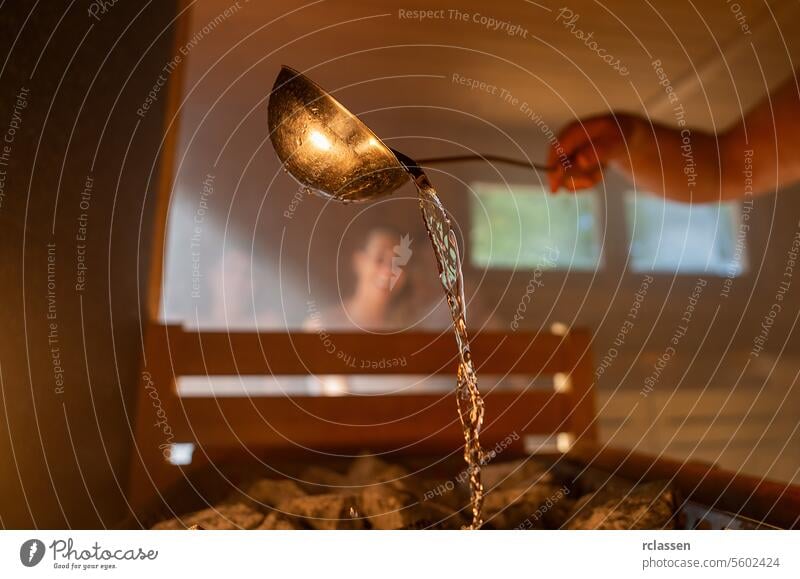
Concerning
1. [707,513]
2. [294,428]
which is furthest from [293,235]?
[707,513]

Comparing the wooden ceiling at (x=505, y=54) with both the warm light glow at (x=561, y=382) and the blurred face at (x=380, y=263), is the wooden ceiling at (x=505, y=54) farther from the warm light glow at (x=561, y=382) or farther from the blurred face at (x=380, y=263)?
the warm light glow at (x=561, y=382)

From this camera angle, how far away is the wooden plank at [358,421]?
2.36 ft

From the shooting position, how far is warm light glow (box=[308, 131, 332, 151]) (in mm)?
513

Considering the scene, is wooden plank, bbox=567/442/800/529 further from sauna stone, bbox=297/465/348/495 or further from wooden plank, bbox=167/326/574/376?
sauna stone, bbox=297/465/348/495

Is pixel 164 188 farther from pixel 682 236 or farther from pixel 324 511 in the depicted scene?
pixel 682 236

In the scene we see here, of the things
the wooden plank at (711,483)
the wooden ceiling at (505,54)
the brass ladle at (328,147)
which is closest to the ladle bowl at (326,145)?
the brass ladle at (328,147)

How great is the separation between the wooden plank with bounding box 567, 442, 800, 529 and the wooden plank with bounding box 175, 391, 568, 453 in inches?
2.5

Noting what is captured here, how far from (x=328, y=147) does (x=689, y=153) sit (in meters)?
0.47

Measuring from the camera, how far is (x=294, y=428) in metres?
0.73

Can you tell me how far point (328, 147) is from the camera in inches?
20.3

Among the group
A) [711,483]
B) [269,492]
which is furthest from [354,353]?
[711,483]

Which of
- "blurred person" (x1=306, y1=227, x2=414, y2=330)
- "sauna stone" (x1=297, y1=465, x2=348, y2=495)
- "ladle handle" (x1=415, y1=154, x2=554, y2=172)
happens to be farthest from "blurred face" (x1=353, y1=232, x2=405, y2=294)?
"sauna stone" (x1=297, y1=465, x2=348, y2=495)
